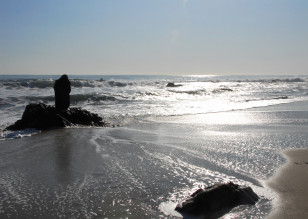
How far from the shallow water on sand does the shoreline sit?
15 cm

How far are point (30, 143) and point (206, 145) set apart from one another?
166 inches

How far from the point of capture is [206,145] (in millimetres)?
7520

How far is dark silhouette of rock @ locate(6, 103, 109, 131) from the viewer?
10078 millimetres

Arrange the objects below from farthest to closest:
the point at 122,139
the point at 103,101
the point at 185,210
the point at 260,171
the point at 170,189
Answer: the point at 103,101, the point at 122,139, the point at 260,171, the point at 170,189, the point at 185,210

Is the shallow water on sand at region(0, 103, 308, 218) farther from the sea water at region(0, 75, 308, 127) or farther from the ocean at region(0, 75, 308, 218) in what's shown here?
the sea water at region(0, 75, 308, 127)

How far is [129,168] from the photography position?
557 centimetres

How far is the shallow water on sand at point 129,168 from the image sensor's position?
3955 millimetres

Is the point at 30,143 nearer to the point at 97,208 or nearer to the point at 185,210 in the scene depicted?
the point at 97,208

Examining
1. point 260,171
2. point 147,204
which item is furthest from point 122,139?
point 147,204

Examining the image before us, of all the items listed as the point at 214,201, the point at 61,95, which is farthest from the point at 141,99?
the point at 214,201

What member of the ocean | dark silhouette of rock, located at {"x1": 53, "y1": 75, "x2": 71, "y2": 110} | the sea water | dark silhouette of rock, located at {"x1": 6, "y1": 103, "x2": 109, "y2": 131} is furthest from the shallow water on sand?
the sea water

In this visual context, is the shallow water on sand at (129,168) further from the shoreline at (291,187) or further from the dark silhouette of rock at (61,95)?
the dark silhouette of rock at (61,95)

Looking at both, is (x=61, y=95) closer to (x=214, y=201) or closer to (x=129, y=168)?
(x=129, y=168)

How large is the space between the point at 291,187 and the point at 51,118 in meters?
7.90
